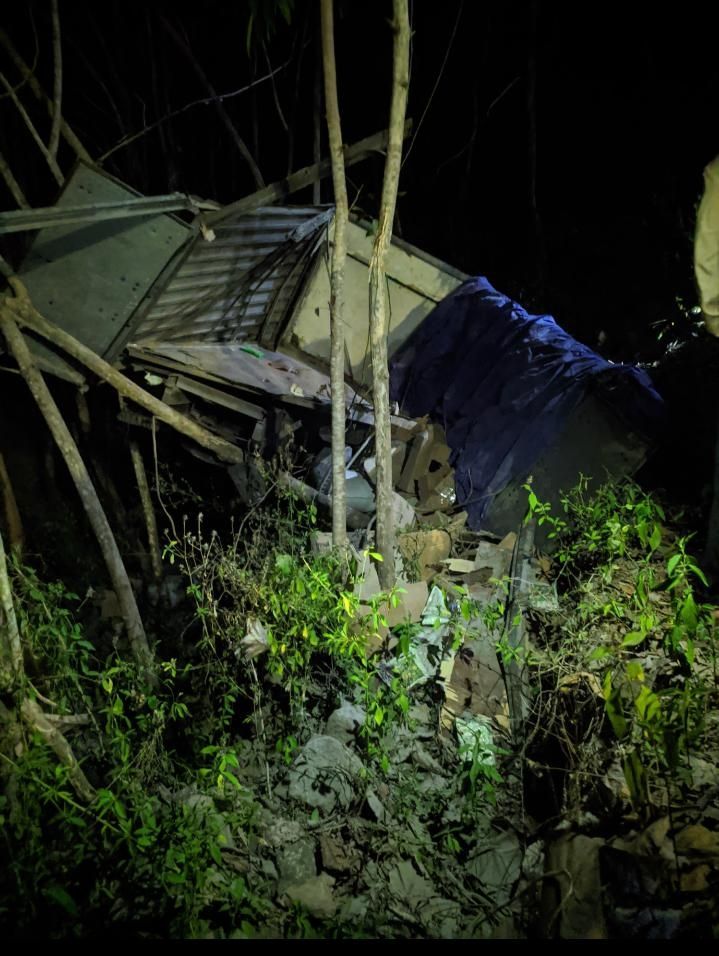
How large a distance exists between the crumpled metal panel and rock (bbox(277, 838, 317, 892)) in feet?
13.3

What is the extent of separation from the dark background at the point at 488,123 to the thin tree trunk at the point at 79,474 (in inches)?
143

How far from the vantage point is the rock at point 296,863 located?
2.57 meters

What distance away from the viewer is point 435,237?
9758 millimetres

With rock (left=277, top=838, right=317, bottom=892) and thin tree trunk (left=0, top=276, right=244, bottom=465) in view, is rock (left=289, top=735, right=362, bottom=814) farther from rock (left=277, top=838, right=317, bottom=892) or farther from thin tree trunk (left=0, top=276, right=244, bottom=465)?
thin tree trunk (left=0, top=276, right=244, bottom=465)

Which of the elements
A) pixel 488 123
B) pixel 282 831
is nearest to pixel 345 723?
pixel 282 831

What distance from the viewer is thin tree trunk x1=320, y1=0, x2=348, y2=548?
3.12 m

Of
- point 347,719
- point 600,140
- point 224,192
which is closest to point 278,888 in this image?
point 347,719

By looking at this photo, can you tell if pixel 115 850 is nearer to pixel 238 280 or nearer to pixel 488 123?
pixel 238 280


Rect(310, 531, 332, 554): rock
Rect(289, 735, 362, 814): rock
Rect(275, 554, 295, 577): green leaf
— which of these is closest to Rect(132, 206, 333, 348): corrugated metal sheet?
Rect(310, 531, 332, 554): rock

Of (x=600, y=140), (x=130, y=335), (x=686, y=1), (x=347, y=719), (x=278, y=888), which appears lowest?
(x=278, y=888)

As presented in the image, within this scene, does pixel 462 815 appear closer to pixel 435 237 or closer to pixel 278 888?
pixel 278 888

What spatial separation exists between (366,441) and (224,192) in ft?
19.1

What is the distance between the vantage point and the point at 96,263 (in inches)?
175

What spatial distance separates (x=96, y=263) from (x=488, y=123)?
731cm
